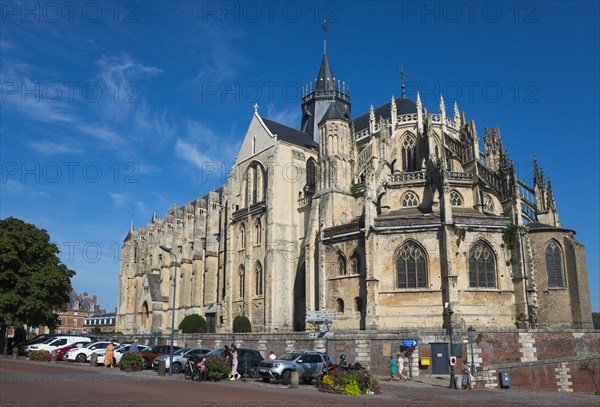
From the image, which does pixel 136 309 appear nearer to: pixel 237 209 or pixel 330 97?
pixel 237 209

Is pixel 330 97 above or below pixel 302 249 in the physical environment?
above

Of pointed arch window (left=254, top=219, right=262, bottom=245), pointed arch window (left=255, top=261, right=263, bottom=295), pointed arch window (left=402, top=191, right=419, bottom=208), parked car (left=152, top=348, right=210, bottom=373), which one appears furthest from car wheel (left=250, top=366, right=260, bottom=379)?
pointed arch window (left=254, top=219, right=262, bottom=245)

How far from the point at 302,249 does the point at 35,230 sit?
21.5 m

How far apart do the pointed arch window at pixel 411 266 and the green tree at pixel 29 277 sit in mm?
25538

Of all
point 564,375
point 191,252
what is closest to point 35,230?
point 191,252

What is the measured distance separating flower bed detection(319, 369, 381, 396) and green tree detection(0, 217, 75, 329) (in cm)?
2782

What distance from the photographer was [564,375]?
93.8 feet

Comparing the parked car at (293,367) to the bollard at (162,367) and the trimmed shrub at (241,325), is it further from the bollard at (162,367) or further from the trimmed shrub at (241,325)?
the trimmed shrub at (241,325)

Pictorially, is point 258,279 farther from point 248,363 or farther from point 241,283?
point 248,363

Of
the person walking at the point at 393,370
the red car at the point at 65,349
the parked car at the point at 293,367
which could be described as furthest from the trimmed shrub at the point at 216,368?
the red car at the point at 65,349

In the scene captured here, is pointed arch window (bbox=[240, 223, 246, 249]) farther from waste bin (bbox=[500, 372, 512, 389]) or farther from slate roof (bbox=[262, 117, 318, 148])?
waste bin (bbox=[500, 372, 512, 389])

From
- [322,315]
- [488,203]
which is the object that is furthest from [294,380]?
[488,203]

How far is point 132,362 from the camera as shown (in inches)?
1057

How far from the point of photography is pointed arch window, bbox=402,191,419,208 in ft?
133
